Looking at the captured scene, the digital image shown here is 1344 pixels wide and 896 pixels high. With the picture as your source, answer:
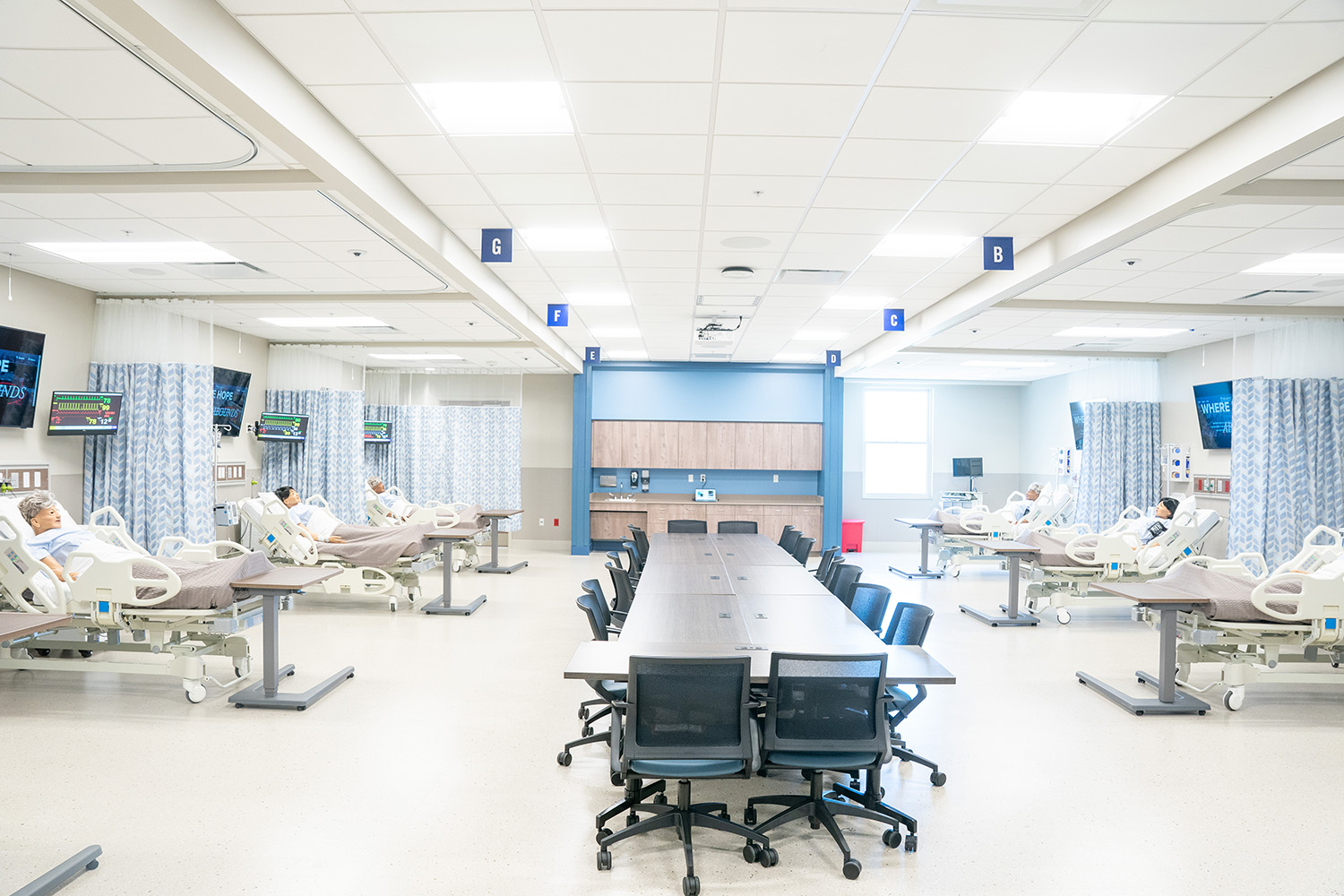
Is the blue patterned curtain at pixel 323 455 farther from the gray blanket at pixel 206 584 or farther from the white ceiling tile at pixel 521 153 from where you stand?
the white ceiling tile at pixel 521 153

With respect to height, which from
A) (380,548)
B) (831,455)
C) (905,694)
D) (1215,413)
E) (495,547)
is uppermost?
(1215,413)

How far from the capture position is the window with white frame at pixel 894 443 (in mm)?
13875

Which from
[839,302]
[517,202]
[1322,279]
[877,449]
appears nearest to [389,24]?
[517,202]

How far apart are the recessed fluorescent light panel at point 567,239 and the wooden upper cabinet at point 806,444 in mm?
7253

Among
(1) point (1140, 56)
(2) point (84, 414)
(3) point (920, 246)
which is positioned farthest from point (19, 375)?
(1) point (1140, 56)

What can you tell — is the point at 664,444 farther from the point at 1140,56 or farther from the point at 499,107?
the point at 1140,56

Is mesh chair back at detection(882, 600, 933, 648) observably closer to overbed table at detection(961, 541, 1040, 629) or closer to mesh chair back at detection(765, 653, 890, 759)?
mesh chair back at detection(765, 653, 890, 759)

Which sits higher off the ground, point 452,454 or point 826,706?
point 452,454

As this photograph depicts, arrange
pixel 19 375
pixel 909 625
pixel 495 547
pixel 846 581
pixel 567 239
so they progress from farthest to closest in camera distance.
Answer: pixel 495 547
pixel 19 375
pixel 567 239
pixel 846 581
pixel 909 625

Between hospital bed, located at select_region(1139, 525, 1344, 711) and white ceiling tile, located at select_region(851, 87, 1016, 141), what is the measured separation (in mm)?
3396

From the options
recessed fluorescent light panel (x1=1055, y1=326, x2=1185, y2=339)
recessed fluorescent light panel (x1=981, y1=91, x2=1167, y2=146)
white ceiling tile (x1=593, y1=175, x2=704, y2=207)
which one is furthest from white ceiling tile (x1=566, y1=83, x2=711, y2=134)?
recessed fluorescent light panel (x1=1055, y1=326, x2=1185, y2=339)

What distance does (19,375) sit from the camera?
6.28 meters

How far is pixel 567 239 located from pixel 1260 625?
17.5 ft

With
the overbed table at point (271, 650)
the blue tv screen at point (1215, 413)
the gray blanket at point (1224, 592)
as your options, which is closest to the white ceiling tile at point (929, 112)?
the gray blanket at point (1224, 592)
